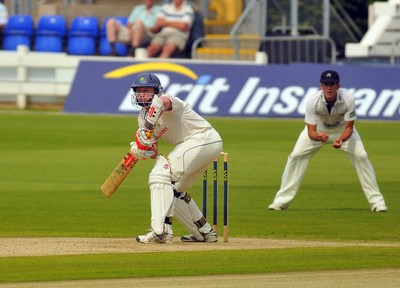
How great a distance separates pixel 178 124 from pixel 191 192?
21.0ft

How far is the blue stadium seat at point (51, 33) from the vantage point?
37125mm

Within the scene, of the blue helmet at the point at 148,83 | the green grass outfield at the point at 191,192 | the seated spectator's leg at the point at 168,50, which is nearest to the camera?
the green grass outfield at the point at 191,192

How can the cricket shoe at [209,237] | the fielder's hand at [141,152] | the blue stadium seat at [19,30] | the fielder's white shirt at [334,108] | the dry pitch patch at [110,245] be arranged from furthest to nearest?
the blue stadium seat at [19,30]
the fielder's white shirt at [334,108]
the cricket shoe at [209,237]
the fielder's hand at [141,152]
the dry pitch patch at [110,245]

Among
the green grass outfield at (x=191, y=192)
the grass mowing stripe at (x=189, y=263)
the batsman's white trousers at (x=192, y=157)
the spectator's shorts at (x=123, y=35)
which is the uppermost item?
the batsman's white trousers at (x=192, y=157)

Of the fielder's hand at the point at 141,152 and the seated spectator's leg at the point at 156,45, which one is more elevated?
the fielder's hand at the point at 141,152

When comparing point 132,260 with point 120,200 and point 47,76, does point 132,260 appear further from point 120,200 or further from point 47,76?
point 47,76

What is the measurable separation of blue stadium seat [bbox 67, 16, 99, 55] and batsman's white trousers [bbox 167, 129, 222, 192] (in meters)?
24.3

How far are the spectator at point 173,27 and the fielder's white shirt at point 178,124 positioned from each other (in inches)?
856

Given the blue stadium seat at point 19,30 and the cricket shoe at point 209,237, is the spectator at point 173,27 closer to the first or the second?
the blue stadium seat at point 19,30

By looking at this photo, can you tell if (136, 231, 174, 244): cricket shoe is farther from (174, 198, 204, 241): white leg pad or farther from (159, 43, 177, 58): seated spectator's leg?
(159, 43, 177, 58): seated spectator's leg

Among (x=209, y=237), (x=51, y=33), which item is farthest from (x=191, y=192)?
(x=51, y=33)

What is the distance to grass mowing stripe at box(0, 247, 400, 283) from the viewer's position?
34.1ft

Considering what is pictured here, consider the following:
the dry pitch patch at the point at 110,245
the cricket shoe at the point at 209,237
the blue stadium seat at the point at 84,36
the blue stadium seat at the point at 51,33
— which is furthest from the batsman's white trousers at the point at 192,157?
the blue stadium seat at the point at 51,33

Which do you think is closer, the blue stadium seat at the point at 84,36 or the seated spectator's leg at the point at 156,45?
the seated spectator's leg at the point at 156,45
